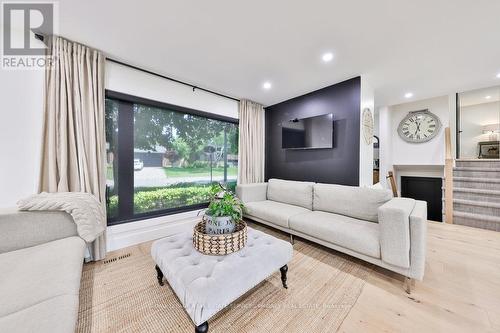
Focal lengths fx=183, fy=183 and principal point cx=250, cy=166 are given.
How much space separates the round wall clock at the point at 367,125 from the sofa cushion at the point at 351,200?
97 cm

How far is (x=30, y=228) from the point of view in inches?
56.8

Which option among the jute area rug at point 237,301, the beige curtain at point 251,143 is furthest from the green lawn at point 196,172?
the jute area rug at point 237,301

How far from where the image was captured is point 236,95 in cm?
352

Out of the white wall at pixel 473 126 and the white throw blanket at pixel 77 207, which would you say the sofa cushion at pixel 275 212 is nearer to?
the white throw blanket at pixel 77 207

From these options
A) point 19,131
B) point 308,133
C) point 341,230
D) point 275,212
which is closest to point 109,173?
point 19,131

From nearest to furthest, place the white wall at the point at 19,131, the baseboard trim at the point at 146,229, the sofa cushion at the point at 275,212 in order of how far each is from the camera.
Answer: the white wall at the point at 19,131
the baseboard trim at the point at 146,229
the sofa cushion at the point at 275,212

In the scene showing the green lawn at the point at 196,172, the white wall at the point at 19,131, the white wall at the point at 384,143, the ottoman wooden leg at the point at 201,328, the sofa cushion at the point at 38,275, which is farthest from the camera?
the white wall at the point at 384,143

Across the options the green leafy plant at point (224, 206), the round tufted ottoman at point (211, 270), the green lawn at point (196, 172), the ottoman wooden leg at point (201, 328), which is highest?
the green lawn at point (196, 172)

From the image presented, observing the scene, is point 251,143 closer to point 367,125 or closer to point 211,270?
point 367,125

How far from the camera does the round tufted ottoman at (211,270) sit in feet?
3.52

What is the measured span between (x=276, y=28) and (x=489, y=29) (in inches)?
80.1

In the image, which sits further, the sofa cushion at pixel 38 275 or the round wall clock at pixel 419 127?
the round wall clock at pixel 419 127

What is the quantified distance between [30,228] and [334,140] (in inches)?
143

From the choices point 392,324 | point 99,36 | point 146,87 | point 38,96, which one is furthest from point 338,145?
point 38,96
